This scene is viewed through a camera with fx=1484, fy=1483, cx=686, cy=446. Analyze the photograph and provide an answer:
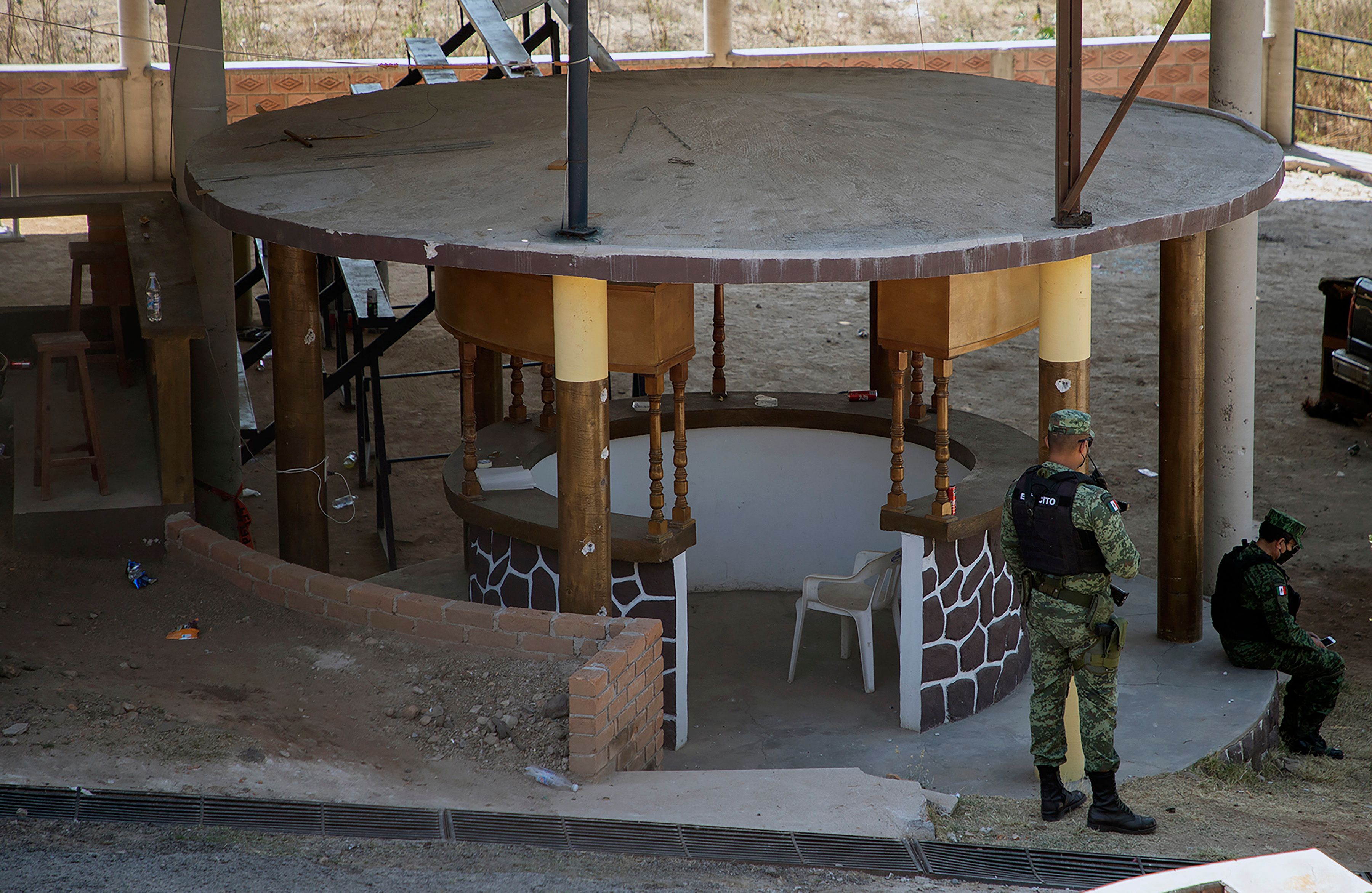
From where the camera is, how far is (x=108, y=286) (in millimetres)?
11117

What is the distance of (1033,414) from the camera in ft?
43.1

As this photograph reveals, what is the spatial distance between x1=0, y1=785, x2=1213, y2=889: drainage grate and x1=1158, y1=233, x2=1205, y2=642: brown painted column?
3110 mm

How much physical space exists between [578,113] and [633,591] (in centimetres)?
245

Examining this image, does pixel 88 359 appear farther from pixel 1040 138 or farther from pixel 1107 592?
pixel 1107 592

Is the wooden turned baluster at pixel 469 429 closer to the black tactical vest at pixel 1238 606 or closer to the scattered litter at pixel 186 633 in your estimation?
the scattered litter at pixel 186 633

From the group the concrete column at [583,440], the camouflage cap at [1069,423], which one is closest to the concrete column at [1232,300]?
the camouflage cap at [1069,423]

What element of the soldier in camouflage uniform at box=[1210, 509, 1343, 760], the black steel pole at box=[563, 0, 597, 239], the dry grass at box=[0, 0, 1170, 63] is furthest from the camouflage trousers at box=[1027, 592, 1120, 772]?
the dry grass at box=[0, 0, 1170, 63]

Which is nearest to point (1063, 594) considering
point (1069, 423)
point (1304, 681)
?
point (1069, 423)

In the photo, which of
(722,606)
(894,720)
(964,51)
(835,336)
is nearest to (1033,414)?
(835,336)

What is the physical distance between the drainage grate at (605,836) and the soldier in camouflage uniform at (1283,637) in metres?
2.69

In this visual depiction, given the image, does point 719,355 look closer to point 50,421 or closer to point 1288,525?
point 1288,525

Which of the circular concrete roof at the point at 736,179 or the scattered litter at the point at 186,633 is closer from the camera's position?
the circular concrete roof at the point at 736,179

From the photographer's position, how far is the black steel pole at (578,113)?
6074 millimetres

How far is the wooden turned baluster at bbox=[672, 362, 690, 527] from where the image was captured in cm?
718
